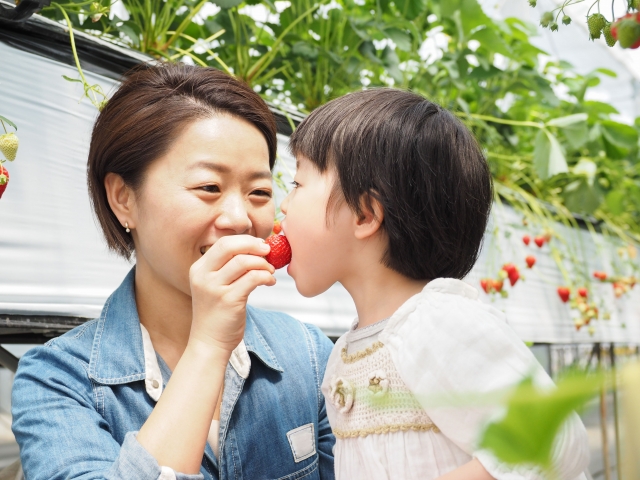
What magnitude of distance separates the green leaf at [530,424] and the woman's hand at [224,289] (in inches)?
21.1

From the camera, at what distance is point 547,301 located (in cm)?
219

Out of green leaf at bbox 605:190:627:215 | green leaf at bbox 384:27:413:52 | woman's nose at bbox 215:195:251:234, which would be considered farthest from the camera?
green leaf at bbox 605:190:627:215

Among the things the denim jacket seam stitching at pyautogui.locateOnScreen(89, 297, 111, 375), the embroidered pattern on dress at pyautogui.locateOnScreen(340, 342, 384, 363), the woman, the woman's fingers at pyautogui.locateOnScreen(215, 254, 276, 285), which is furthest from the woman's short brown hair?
the embroidered pattern on dress at pyautogui.locateOnScreen(340, 342, 384, 363)

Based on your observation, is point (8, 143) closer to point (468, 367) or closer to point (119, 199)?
point (119, 199)

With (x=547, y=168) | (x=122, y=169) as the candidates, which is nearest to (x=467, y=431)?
(x=122, y=169)

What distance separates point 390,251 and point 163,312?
0.33 m

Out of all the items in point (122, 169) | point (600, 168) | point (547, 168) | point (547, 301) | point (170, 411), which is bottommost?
point (547, 301)

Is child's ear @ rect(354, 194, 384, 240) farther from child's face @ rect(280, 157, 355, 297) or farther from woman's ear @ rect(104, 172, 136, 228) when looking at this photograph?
woman's ear @ rect(104, 172, 136, 228)

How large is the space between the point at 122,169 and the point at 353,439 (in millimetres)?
436

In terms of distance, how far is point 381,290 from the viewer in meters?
0.74

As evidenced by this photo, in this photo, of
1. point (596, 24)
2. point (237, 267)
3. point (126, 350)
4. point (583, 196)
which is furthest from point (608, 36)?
point (583, 196)

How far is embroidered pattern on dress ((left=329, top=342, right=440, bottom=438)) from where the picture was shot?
640 mm

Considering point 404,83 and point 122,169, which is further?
point 404,83

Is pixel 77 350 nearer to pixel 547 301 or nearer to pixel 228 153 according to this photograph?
pixel 228 153
